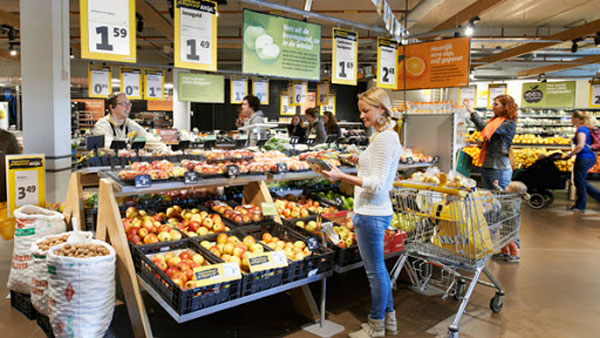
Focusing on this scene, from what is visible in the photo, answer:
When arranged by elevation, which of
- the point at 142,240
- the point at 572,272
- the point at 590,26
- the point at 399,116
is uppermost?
the point at 590,26

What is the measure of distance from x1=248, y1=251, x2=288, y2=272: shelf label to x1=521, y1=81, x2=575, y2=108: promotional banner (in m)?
16.2

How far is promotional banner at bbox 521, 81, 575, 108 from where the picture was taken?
15323 millimetres

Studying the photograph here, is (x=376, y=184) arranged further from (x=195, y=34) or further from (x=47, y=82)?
(x=47, y=82)

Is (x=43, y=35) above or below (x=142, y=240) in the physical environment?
above

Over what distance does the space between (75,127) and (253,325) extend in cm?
1482

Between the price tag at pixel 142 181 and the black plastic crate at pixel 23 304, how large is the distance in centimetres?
148

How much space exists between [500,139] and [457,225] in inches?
96.1

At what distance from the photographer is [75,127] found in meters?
15.4

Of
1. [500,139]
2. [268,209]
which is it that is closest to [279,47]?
[268,209]

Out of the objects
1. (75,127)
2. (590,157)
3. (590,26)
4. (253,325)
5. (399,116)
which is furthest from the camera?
(75,127)

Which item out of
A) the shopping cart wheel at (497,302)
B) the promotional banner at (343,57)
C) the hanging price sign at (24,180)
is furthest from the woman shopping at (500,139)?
the hanging price sign at (24,180)

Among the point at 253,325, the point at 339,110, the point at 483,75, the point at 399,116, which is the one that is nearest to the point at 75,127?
the point at 339,110

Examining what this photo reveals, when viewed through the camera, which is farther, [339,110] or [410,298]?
[339,110]

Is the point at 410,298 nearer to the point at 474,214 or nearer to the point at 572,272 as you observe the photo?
the point at 474,214
